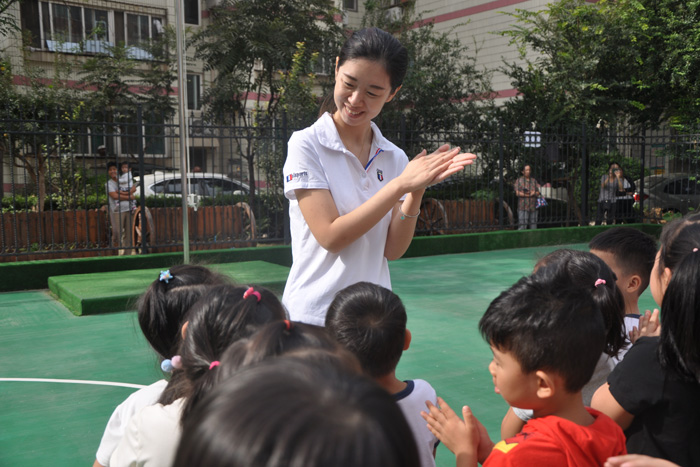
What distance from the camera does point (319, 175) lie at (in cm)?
182

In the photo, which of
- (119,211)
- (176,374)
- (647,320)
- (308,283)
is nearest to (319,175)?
(308,283)

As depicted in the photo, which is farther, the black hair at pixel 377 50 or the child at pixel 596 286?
the child at pixel 596 286

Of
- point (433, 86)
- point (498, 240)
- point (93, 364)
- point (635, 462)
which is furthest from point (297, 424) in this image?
point (433, 86)

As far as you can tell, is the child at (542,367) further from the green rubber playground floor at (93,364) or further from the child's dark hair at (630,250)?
the green rubber playground floor at (93,364)

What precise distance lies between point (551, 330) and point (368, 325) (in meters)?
0.52

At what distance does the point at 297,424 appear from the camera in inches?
22.9

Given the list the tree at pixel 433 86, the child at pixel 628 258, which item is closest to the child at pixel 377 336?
the child at pixel 628 258

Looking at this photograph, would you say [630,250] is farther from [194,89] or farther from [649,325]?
[194,89]

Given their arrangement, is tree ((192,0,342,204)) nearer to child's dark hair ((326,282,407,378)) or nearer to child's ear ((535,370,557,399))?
child's dark hair ((326,282,407,378))

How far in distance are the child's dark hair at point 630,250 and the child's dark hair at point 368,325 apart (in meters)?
1.11

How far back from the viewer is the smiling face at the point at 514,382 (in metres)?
1.53

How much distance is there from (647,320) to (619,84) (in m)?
12.9

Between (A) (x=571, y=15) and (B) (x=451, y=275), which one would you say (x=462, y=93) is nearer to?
(A) (x=571, y=15)

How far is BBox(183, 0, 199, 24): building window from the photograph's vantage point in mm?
19803
